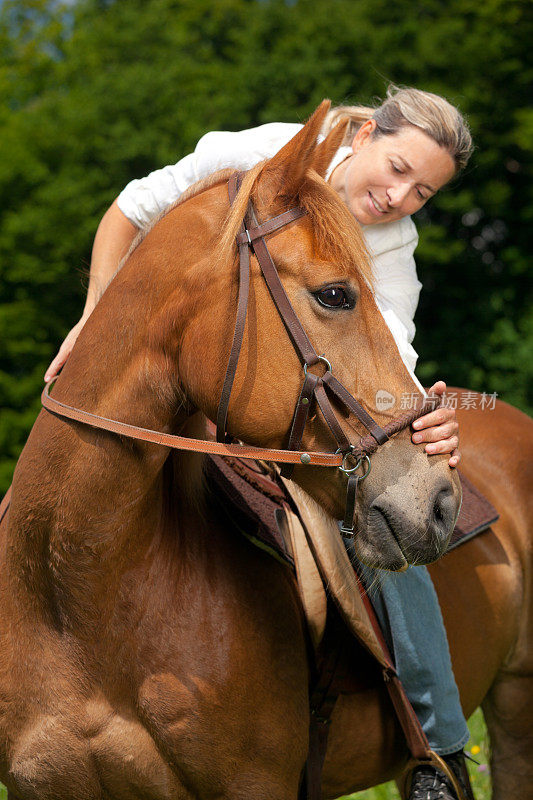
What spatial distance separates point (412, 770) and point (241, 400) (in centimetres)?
188

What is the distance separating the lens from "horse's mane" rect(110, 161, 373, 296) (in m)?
2.23

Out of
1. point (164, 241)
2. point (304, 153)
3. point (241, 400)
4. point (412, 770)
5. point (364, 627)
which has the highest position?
point (304, 153)

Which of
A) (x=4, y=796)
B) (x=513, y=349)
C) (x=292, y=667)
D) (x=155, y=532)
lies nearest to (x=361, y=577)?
(x=292, y=667)

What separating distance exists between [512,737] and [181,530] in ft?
7.69

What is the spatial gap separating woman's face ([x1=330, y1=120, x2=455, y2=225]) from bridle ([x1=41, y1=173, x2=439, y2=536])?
0.80 m

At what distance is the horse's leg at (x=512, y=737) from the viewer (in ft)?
13.1

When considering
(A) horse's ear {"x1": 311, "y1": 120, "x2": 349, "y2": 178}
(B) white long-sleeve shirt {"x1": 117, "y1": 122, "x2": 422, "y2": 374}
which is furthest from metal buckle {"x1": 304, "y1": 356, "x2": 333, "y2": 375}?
(B) white long-sleeve shirt {"x1": 117, "y1": 122, "x2": 422, "y2": 374}

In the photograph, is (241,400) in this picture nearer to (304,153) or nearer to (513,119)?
(304,153)

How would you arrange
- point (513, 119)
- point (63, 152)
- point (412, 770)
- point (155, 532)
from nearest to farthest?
point (155, 532) → point (412, 770) → point (63, 152) → point (513, 119)

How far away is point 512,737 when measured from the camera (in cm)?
404

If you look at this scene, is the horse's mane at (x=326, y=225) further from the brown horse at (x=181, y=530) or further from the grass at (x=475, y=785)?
the grass at (x=475, y=785)

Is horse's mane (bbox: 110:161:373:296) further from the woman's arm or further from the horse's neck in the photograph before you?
the woman's arm

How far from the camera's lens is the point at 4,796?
4.34m

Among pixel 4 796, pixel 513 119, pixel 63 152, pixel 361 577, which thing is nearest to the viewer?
pixel 361 577
